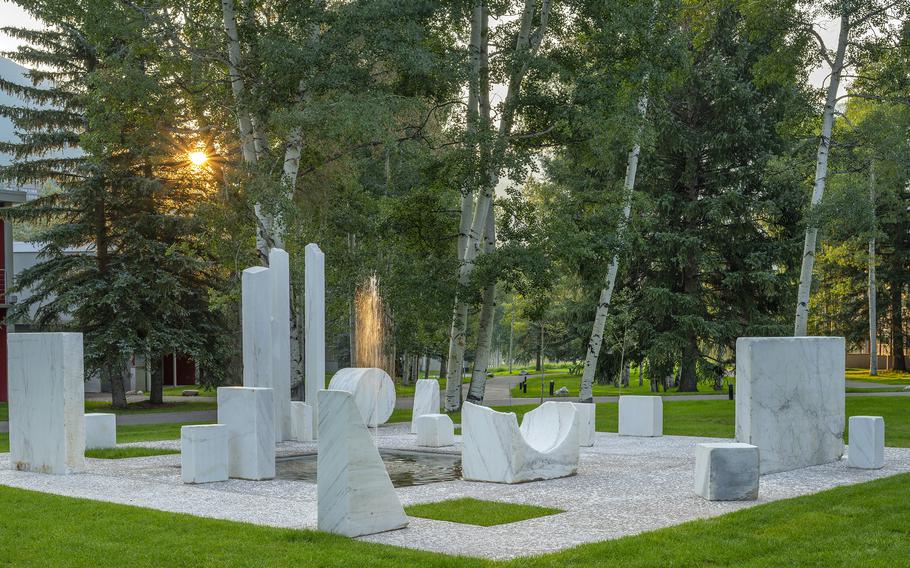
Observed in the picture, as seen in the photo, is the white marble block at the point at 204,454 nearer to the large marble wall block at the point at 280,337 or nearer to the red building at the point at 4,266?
the large marble wall block at the point at 280,337

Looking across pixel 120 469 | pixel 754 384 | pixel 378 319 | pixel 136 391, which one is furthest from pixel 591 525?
pixel 136 391

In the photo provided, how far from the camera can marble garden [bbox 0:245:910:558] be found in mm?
8938

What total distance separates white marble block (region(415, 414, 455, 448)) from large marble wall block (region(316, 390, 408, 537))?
7912 millimetres

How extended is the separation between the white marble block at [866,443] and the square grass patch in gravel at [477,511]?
5285 mm

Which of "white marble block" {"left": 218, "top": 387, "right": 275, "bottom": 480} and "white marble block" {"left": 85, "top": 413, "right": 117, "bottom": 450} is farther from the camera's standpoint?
"white marble block" {"left": 85, "top": 413, "right": 117, "bottom": 450}

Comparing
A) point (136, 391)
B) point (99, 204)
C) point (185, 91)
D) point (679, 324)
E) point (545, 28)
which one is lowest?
point (136, 391)

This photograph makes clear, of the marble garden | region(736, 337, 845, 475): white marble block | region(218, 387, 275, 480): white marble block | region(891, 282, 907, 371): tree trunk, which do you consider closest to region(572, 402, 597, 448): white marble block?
the marble garden

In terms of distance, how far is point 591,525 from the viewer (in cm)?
929

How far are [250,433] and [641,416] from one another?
879 centimetres

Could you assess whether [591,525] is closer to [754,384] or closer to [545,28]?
[754,384]

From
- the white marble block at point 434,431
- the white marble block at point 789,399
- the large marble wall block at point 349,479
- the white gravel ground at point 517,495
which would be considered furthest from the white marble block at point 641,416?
the large marble wall block at point 349,479

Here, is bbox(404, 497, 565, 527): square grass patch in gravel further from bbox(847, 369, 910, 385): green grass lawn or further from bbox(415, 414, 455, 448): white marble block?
bbox(847, 369, 910, 385): green grass lawn

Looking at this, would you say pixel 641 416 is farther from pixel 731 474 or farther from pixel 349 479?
pixel 349 479

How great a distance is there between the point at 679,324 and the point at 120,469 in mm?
22038
